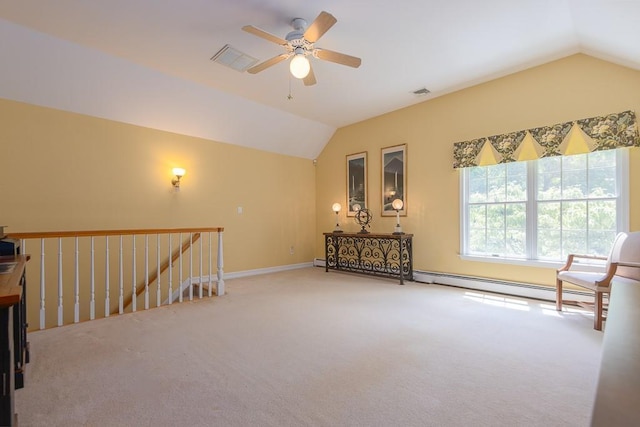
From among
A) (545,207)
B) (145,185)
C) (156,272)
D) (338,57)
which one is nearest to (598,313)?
(545,207)

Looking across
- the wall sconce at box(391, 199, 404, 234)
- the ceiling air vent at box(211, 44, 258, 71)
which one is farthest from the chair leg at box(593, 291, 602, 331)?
the ceiling air vent at box(211, 44, 258, 71)

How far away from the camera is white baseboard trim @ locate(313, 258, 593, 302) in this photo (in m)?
3.68

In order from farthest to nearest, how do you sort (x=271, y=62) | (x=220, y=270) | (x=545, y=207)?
(x=220, y=270) → (x=545, y=207) → (x=271, y=62)

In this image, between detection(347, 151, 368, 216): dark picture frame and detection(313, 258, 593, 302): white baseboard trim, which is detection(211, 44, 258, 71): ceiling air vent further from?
detection(313, 258, 593, 302): white baseboard trim

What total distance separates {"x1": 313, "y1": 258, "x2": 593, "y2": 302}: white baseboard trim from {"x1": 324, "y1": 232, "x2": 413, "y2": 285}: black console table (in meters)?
0.33

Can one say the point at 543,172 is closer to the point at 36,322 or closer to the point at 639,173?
the point at 639,173

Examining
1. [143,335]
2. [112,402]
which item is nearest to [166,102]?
[143,335]

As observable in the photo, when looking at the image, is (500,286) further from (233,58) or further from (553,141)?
(233,58)

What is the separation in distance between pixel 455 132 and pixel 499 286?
228 centimetres

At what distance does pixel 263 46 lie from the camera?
3.35 m

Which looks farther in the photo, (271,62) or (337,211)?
(337,211)

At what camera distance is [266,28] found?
3.07 m

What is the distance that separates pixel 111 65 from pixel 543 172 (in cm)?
541

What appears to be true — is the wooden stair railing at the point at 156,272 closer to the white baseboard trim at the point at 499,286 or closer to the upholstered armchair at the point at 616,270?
the white baseboard trim at the point at 499,286
